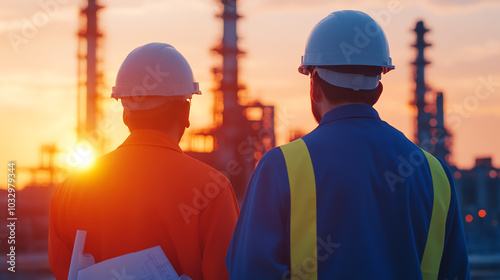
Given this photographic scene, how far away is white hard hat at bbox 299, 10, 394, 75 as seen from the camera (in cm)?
235

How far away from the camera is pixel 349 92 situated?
2.26 metres

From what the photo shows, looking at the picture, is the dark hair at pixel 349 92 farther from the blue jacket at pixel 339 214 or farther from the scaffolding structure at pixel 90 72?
the scaffolding structure at pixel 90 72

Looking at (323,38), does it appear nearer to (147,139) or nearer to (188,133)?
(147,139)

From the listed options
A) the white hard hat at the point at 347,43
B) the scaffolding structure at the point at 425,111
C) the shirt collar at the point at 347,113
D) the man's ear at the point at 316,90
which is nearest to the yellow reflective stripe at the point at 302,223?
the shirt collar at the point at 347,113

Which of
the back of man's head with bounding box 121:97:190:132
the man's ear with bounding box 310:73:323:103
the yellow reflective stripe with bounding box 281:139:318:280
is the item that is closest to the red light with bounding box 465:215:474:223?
the back of man's head with bounding box 121:97:190:132

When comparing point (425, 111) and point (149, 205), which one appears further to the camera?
point (425, 111)

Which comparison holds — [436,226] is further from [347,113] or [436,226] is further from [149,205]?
[149,205]

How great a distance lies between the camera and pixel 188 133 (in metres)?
31.0

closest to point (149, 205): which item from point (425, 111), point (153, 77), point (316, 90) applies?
point (153, 77)

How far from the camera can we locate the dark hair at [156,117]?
9.03ft

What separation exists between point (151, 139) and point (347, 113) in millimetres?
928

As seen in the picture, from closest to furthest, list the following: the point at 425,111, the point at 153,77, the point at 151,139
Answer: the point at 151,139
the point at 153,77
the point at 425,111

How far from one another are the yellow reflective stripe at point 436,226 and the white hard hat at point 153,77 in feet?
4.09

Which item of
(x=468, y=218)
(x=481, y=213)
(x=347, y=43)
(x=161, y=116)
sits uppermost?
(x=347, y=43)
